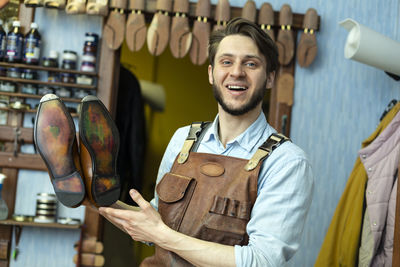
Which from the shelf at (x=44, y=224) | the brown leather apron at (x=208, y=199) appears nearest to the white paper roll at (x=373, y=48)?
the brown leather apron at (x=208, y=199)

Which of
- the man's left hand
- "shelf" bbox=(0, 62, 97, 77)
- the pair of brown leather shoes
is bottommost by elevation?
the man's left hand

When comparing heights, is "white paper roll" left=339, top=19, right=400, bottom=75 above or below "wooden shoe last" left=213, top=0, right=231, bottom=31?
below

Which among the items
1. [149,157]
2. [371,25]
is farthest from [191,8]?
[149,157]

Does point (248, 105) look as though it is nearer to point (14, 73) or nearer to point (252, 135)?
point (252, 135)

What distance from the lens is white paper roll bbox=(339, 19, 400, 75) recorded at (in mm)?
2477

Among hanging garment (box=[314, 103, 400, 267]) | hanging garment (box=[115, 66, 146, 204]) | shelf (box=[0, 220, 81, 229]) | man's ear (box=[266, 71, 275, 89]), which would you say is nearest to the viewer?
man's ear (box=[266, 71, 275, 89])

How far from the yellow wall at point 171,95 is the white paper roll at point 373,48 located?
8.17 ft

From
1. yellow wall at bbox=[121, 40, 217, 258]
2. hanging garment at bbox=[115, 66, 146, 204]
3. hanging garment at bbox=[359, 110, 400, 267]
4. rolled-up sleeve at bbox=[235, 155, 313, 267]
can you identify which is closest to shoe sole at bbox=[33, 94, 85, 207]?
rolled-up sleeve at bbox=[235, 155, 313, 267]

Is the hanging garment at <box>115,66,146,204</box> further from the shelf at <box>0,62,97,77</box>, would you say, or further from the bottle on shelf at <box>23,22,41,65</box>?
the bottle on shelf at <box>23,22,41,65</box>

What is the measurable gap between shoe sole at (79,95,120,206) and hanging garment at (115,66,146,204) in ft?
7.08

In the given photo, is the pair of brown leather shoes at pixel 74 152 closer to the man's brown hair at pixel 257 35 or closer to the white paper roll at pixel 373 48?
the man's brown hair at pixel 257 35

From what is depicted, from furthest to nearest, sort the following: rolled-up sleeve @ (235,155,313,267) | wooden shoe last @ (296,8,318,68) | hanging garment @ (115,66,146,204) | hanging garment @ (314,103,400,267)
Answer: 1. hanging garment @ (115,66,146,204)
2. wooden shoe last @ (296,8,318,68)
3. hanging garment @ (314,103,400,267)
4. rolled-up sleeve @ (235,155,313,267)

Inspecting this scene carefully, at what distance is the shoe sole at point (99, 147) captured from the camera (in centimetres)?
137

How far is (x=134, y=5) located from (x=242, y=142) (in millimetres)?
1605
